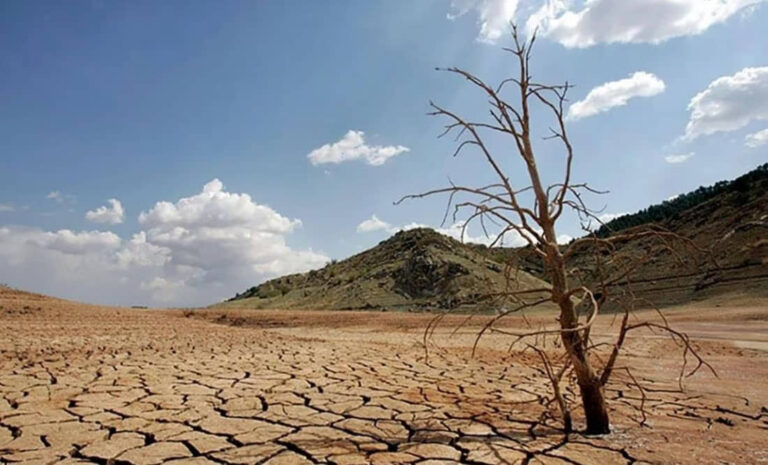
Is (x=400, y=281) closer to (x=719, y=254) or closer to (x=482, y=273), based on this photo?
(x=482, y=273)

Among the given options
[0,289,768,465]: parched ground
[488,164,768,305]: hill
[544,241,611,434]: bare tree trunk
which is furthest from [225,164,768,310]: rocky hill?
[544,241,611,434]: bare tree trunk

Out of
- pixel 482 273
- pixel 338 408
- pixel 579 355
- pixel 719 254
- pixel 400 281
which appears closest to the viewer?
pixel 579 355

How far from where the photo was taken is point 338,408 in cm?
388

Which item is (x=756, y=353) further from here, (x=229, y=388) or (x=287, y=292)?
(x=287, y=292)

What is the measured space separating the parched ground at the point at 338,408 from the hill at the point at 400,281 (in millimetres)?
15378

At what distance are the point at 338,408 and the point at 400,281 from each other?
2344cm

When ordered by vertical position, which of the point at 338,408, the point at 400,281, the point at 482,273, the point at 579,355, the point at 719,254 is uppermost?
the point at 719,254

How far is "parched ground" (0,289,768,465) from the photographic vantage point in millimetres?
2846

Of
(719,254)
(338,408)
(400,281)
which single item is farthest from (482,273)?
(338,408)

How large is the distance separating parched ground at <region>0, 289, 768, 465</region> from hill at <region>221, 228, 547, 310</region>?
15.4 m

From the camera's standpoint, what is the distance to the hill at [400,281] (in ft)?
80.6

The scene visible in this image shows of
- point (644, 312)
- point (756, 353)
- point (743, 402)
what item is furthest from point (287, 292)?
point (743, 402)

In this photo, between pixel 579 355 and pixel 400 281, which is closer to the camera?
pixel 579 355

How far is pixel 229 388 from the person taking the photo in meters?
4.50
